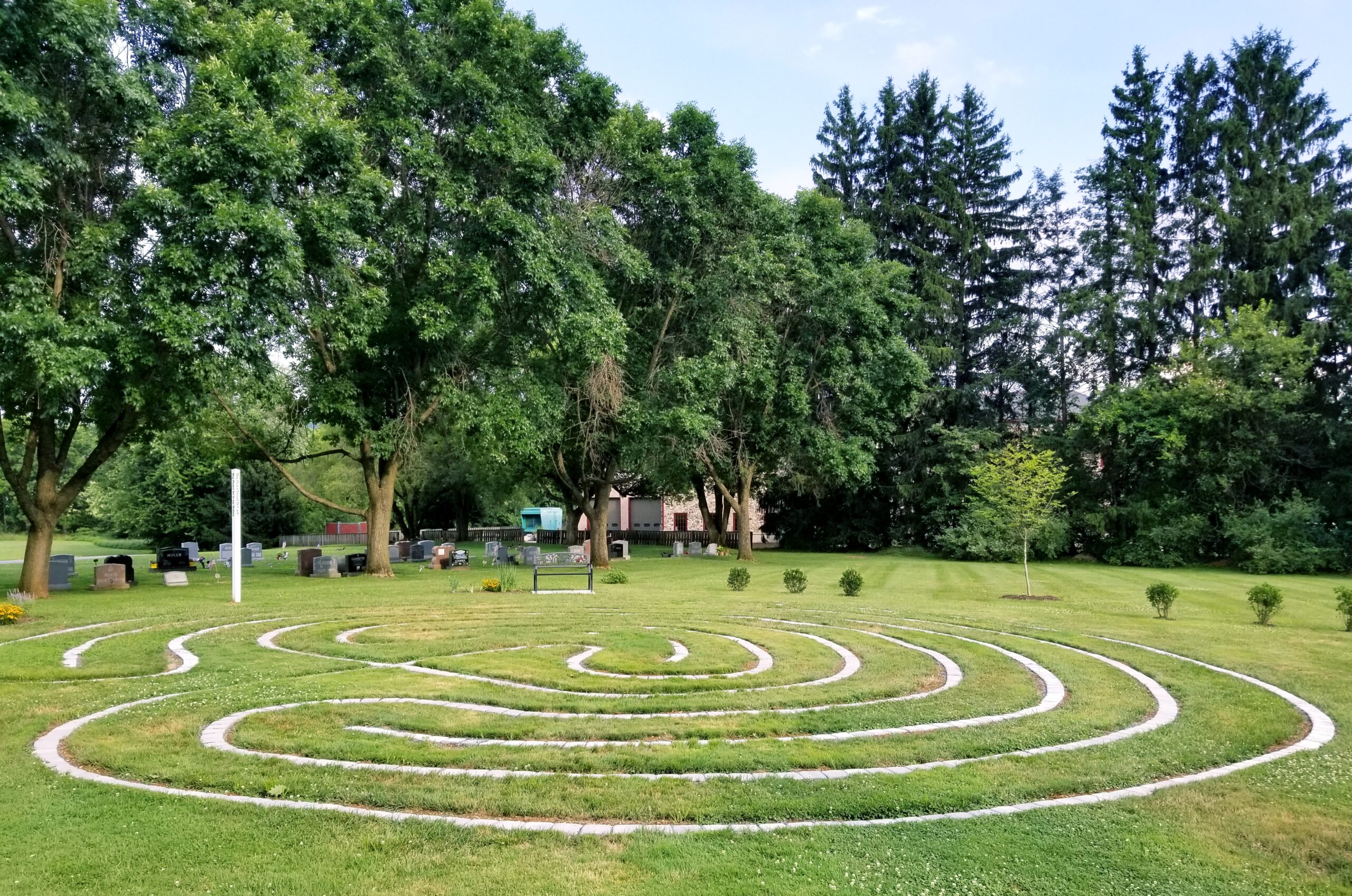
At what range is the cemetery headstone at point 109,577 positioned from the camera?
2225 centimetres

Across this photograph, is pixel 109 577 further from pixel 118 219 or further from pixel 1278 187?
pixel 1278 187

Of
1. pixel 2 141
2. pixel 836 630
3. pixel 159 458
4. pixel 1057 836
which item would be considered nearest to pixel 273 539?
pixel 159 458

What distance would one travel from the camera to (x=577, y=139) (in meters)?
25.6

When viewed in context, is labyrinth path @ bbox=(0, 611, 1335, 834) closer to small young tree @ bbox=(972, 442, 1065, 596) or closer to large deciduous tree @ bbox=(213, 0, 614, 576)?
small young tree @ bbox=(972, 442, 1065, 596)

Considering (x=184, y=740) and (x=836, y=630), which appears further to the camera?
(x=836, y=630)

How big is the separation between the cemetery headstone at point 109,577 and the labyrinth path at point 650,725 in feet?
36.1

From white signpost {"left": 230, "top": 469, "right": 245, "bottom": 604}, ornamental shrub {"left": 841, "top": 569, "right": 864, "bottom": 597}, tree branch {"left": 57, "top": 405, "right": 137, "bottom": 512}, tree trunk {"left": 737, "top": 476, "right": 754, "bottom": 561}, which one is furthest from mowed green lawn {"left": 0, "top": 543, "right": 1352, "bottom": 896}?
tree trunk {"left": 737, "top": 476, "right": 754, "bottom": 561}

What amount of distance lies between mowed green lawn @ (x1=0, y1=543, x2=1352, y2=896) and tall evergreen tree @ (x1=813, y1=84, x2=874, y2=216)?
115ft

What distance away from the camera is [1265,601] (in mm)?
15609

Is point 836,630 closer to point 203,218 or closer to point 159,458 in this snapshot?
point 203,218

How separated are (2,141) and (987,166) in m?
41.7

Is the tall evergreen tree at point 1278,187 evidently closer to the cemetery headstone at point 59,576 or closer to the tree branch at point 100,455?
the tree branch at point 100,455

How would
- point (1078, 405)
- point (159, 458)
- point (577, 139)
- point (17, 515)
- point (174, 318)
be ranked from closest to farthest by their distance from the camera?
point (174, 318), point (577, 139), point (1078, 405), point (159, 458), point (17, 515)

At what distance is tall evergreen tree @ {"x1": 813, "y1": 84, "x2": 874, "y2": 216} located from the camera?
44562 millimetres
